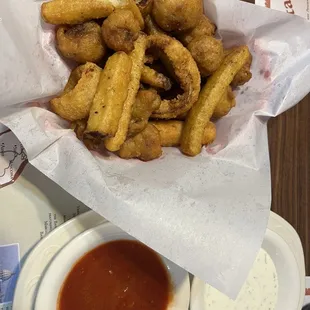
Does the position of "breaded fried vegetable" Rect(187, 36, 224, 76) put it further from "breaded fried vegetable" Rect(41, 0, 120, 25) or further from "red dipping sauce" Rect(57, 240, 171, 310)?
"red dipping sauce" Rect(57, 240, 171, 310)

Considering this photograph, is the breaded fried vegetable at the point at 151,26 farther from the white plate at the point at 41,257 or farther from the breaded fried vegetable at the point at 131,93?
the white plate at the point at 41,257

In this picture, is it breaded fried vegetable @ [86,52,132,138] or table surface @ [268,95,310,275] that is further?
table surface @ [268,95,310,275]

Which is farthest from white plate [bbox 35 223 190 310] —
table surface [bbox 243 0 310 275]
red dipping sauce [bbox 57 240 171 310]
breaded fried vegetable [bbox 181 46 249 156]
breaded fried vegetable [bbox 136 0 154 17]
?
breaded fried vegetable [bbox 136 0 154 17]

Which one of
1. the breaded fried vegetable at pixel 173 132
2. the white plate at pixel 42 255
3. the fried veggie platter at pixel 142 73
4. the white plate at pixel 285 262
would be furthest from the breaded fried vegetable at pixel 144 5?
the white plate at pixel 285 262

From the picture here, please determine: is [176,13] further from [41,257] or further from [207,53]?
[41,257]

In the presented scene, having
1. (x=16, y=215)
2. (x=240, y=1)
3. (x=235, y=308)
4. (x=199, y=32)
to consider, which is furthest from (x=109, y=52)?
(x=235, y=308)

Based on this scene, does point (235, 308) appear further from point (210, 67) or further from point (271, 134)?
point (210, 67)
